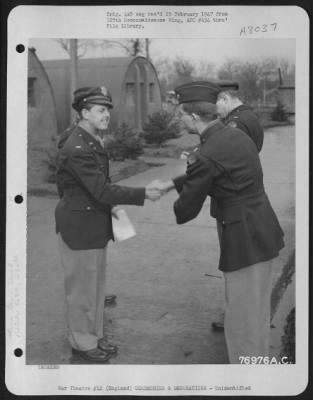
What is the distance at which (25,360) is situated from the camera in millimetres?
2320

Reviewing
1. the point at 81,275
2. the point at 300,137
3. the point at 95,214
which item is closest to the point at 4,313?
the point at 81,275

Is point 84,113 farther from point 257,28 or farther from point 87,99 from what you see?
point 257,28

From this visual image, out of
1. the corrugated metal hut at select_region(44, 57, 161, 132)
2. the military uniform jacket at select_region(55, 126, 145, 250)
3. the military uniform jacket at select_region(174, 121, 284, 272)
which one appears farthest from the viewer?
the corrugated metal hut at select_region(44, 57, 161, 132)

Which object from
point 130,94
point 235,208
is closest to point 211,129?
point 235,208

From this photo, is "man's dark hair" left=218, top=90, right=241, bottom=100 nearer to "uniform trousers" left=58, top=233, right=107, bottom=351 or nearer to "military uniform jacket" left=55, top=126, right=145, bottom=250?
"military uniform jacket" left=55, top=126, right=145, bottom=250

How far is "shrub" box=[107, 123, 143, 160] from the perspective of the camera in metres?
2.26

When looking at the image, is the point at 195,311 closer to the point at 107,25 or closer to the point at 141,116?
the point at 141,116

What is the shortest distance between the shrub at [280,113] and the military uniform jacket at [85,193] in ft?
2.24

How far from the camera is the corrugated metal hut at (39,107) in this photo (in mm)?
2256

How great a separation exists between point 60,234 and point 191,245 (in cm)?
60

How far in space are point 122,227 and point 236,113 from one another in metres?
0.72

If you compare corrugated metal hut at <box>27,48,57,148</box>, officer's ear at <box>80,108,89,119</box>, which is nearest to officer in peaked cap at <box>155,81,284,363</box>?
officer's ear at <box>80,108,89,119</box>

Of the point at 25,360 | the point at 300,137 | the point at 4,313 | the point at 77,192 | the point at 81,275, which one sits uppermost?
the point at 300,137

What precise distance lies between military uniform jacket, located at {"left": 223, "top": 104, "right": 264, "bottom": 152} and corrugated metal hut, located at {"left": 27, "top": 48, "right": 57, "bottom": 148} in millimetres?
779
